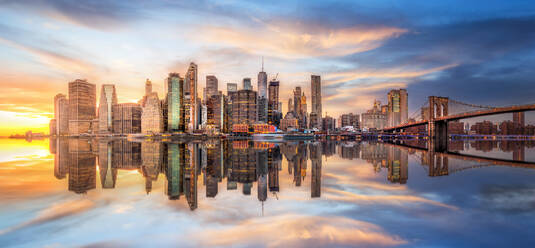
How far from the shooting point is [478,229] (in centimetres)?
696

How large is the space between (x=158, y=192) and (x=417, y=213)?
9594 mm

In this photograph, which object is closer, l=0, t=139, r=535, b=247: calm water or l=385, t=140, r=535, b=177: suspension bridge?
l=0, t=139, r=535, b=247: calm water

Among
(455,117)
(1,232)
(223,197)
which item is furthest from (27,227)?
(455,117)

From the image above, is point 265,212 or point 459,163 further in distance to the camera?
point 459,163

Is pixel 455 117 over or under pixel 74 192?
over

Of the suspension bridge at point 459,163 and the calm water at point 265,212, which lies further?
the suspension bridge at point 459,163

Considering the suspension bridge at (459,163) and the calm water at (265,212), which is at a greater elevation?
the calm water at (265,212)

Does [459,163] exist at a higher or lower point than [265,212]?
lower

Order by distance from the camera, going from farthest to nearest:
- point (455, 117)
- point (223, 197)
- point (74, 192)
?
1. point (455, 117)
2. point (74, 192)
3. point (223, 197)

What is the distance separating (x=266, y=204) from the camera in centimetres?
955

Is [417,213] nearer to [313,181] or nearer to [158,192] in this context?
[313,181]

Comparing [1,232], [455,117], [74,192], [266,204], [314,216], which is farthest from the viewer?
[455,117]

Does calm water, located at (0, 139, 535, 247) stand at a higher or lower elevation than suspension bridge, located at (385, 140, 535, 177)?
higher

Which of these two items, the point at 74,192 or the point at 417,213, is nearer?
the point at 417,213
